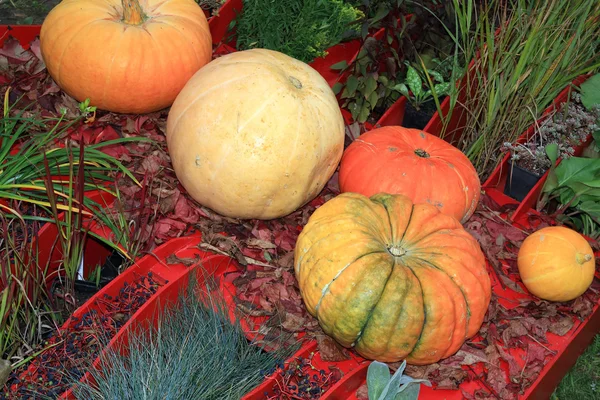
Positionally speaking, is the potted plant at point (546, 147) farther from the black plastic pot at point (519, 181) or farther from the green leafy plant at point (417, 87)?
the green leafy plant at point (417, 87)

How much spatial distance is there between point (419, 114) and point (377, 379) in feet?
6.52

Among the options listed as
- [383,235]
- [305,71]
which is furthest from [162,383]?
[305,71]

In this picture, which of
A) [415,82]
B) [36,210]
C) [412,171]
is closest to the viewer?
[36,210]

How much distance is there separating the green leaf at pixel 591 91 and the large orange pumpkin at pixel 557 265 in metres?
0.97

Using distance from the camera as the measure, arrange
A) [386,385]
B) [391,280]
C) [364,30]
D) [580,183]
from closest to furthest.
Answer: [386,385] < [391,280] < [580,183] < [364,30]

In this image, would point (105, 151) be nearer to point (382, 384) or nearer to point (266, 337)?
point (266, 337)

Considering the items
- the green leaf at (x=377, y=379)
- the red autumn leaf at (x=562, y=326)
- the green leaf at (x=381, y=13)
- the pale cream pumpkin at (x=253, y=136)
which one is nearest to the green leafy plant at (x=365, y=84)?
the green leaf at (x=381, y=13)

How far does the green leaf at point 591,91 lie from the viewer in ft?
12.0

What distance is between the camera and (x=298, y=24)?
3854 mm

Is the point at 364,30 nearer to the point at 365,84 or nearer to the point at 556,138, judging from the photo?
the point at 365,84

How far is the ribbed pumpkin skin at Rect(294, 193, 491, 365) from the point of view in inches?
97.1

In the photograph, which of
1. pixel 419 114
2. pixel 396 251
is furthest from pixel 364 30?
pixel 396 251

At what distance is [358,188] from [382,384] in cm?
113

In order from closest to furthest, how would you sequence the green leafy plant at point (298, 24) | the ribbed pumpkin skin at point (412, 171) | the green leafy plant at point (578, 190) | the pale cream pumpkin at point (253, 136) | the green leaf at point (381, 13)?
the pale cream pumpkin at point (253, 136), the ribbed pumpkin skin at point (412, 171), the green leafy plant at point (578, 190), the green leaf at point (381, 13), the green leafy plant at point (298, 24)
